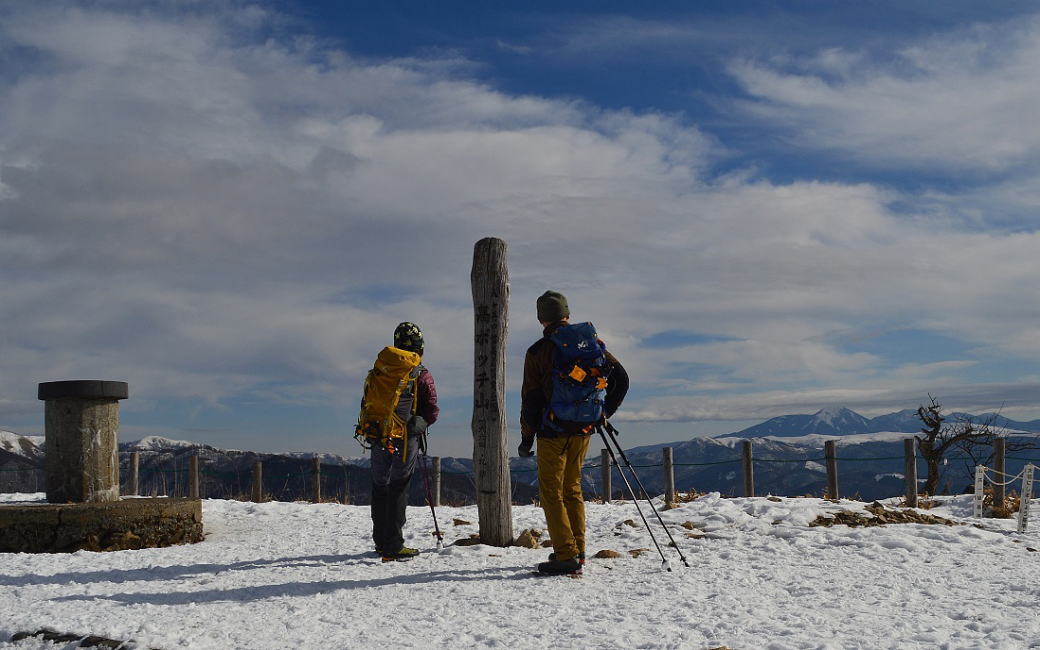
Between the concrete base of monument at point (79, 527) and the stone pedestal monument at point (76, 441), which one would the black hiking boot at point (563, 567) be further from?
the stone pedestal monument at point (76, 441)

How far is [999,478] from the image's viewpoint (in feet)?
40.9

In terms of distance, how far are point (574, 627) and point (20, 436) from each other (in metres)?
136

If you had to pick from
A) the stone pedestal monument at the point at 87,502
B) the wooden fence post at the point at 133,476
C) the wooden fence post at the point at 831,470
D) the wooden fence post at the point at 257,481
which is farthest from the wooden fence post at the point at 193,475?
the wooden fence post at the point at 831,470

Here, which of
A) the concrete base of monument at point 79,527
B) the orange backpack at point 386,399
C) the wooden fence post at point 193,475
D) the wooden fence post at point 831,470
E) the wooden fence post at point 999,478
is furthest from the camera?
the wooden fence post at point 193,475

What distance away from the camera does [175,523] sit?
373 inches

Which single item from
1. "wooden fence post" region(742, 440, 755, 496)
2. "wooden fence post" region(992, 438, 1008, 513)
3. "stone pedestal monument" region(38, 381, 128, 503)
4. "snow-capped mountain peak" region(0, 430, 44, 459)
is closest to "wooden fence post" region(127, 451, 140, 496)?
"stone pedestal monument" region(38, 381, 128, 503)

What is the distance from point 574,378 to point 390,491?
226 centimetres

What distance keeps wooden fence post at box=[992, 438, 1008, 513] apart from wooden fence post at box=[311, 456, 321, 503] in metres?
12.6

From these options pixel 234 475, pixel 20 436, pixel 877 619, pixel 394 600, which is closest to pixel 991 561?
pixel 877 619

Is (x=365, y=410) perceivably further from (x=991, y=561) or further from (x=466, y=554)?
(x=991, y=561)

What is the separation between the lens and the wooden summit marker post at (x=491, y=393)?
832 centimetres

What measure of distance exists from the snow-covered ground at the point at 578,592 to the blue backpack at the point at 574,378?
127 cm

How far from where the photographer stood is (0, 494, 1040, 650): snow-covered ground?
16.5 feet

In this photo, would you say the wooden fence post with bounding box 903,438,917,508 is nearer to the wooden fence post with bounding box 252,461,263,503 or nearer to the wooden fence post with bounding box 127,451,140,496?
the wooden fence post with bounding box 252,461,263,503
